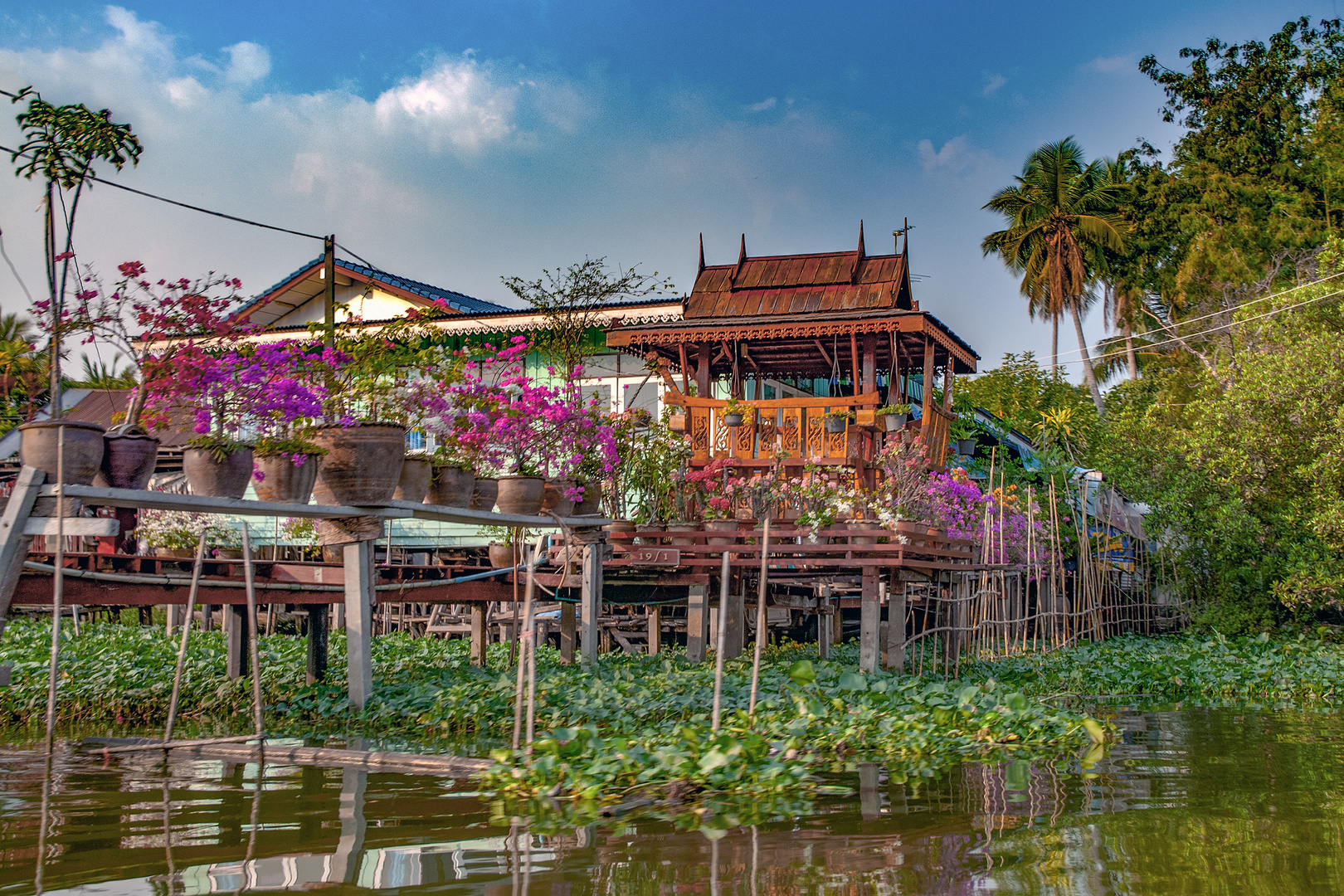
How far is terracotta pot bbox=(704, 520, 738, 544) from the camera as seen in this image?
38.0 ft

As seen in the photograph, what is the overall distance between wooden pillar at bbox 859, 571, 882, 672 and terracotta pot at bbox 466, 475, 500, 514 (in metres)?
3.93

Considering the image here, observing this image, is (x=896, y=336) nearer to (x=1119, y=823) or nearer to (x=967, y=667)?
(x=967, y=667)

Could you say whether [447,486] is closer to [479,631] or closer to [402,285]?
[479,631]

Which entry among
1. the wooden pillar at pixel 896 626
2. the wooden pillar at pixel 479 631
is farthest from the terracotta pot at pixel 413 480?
the wooden pillar at pixel 896 626

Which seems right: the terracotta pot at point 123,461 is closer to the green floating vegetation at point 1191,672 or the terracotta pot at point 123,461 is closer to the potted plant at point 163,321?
the potted plant at point 163,321

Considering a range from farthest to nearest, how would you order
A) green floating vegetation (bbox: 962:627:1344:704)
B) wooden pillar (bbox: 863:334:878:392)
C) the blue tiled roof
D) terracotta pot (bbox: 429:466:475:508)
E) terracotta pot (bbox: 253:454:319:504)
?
the blue tiled roof < wooden pillar (bbox: 863:334:878:392) < green floating vegetation (bbox: 962:627:1344:704) < terracotta pot (bbox: 429:466:475:508) < terracotta pot (bbox: 253:454:319:504)

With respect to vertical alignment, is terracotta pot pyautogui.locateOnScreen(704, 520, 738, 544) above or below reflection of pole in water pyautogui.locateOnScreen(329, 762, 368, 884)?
above

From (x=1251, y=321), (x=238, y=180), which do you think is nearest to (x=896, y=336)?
(x=1251, y=321)

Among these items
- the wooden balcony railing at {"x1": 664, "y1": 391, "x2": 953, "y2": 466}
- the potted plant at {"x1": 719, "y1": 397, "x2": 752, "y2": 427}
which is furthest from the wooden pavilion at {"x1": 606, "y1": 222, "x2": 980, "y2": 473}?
the potted plant at {"x1": 719, "y1": 397, "x2": 752, "y2": 427}

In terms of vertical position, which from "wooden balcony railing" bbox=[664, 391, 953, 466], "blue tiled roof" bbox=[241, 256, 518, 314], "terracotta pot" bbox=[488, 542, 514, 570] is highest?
"blue tiled roof" bbox=[241, 256, 518, 314]

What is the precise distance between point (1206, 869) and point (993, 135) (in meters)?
17.2

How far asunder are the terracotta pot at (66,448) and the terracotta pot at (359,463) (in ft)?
5.49

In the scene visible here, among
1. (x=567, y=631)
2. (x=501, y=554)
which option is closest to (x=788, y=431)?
(x=567, y=631)

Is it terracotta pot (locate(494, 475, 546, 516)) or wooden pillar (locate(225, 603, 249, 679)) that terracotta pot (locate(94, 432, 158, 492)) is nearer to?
terracotta pot (locate(494, 475, 546, 516))
